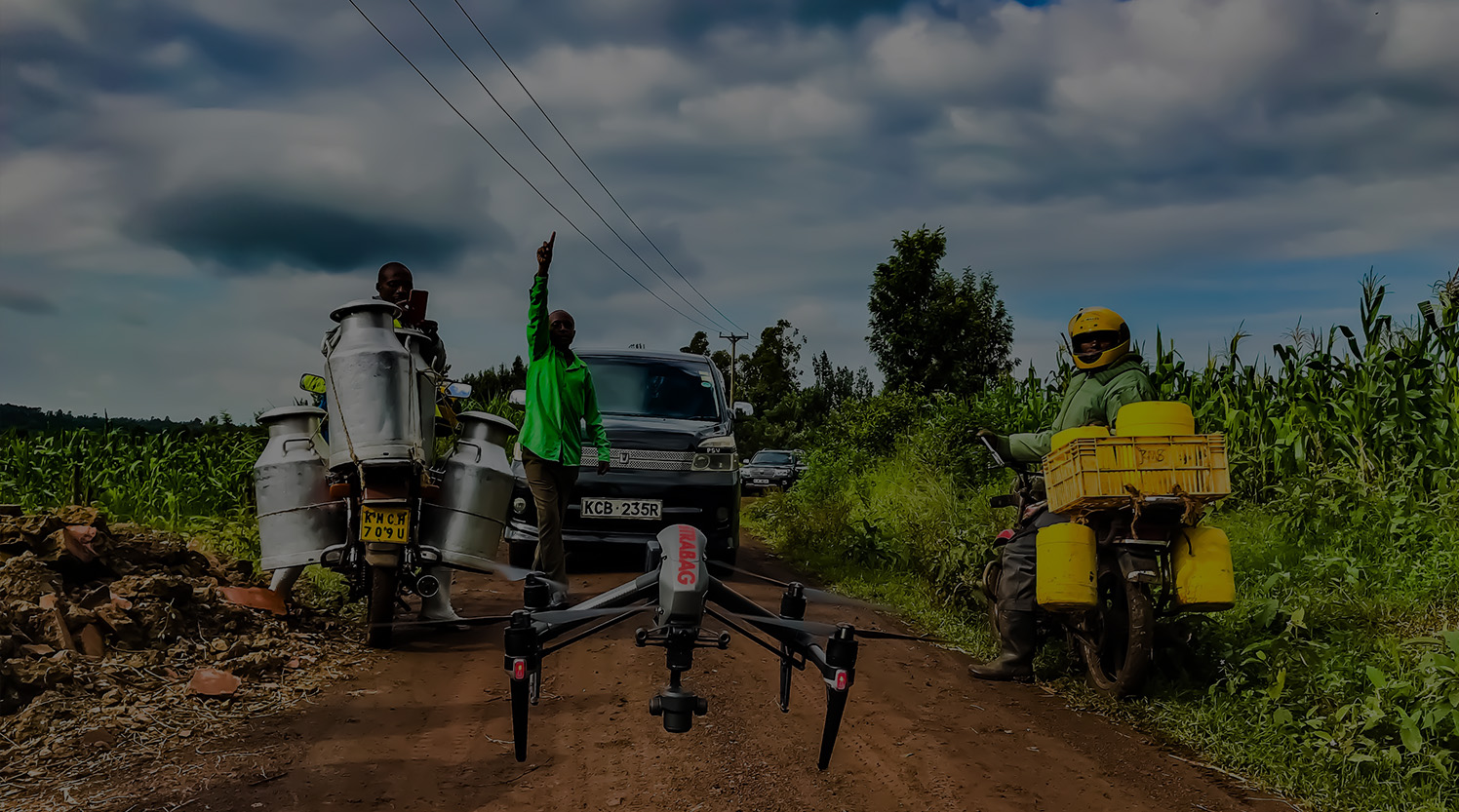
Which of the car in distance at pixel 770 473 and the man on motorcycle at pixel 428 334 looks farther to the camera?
the car in distance at pixel 770 473

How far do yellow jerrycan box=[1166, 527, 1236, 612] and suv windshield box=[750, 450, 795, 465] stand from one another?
2968cm

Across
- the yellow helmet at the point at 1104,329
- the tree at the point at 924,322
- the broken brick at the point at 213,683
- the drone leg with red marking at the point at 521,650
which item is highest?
Result: the tree at the point at 924,322

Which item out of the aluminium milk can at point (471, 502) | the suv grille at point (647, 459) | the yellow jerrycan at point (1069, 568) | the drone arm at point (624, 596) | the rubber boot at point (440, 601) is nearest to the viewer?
the drone arm at point (624, 596)

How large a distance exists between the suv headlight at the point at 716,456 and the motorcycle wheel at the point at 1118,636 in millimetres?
4165

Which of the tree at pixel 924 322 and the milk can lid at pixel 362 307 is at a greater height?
the tree at pixel 924 322

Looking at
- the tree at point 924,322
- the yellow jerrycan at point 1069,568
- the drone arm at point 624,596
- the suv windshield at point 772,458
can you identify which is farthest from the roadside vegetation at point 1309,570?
the suv windshield at point 772,458

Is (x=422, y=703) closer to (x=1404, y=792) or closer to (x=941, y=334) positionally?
(x=1404, y=792)

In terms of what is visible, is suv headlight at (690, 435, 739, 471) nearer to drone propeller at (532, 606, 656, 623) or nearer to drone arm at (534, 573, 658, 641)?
drone arm at (534, 573, 658, 641)

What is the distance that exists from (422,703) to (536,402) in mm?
2348

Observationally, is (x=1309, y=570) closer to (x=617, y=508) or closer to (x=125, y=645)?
(x=617, y=508)

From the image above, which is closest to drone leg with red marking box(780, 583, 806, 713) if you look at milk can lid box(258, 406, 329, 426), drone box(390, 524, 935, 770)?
drone box(390, 524, 935, 770)

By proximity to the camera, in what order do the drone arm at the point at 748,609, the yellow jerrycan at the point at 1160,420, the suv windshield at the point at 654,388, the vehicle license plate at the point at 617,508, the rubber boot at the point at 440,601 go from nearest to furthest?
the drone arm at the point at 748,609 < the yellow jerrycan at the point at 1160,420 < the rubber boot at the point at 440,601 < the vehicle license plate at the point at 617,508 < the suv windshield at the point at 654,388

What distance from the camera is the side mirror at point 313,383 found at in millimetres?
6133

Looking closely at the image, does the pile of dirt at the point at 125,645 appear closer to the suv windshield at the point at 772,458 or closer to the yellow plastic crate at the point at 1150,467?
the yellow plastic crate at the point at 1150,467
